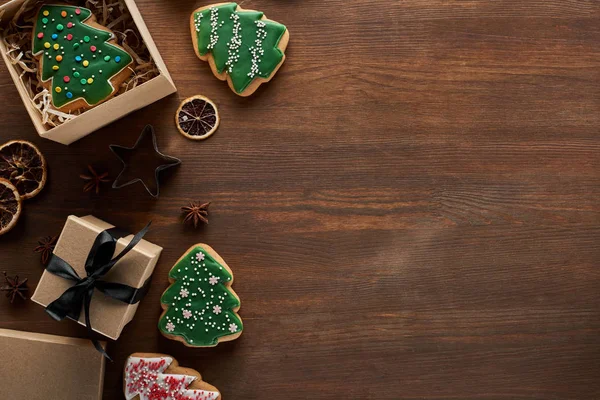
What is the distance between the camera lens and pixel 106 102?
1975 millimetres

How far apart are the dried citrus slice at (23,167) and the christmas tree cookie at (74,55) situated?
314mm

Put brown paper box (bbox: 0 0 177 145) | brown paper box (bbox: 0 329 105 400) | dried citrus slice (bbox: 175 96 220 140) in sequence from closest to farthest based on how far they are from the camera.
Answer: brown paper box (bbox: 0 0 177 145)
brown paper box (bbox: 0 329 105 400)
dried citrus slice (bbox: 175 96 220 140)

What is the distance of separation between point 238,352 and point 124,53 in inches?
48.3

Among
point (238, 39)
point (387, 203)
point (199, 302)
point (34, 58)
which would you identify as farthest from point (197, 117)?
point (387, 203)

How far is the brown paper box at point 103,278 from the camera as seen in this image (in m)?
2.05

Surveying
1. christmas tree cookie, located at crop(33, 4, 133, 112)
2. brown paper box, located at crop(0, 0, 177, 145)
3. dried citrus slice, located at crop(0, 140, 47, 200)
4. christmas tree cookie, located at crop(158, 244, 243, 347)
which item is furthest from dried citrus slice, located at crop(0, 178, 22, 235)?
christmas tree cookie, located at crop(158, 244, 243, 347)

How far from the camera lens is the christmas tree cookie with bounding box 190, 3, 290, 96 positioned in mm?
2201

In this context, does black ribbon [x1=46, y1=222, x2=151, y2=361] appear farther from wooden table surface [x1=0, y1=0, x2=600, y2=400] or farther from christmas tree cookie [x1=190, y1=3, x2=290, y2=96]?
christmas tree cookie [x1=190, y1=3, x2=290, y2=96]

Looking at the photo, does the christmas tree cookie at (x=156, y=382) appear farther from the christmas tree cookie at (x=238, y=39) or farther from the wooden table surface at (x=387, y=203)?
the christmas tree cookie at (x=238, y=39)

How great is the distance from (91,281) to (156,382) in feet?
1.59

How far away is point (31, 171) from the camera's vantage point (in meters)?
2.22

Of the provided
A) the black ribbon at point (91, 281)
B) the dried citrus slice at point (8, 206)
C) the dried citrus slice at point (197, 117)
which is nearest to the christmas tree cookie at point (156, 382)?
the black ribbon at point (91, 281)

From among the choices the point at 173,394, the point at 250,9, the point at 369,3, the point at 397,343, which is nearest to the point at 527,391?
the point at 397,343

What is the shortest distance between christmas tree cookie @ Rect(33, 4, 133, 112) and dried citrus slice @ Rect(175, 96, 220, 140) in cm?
32
